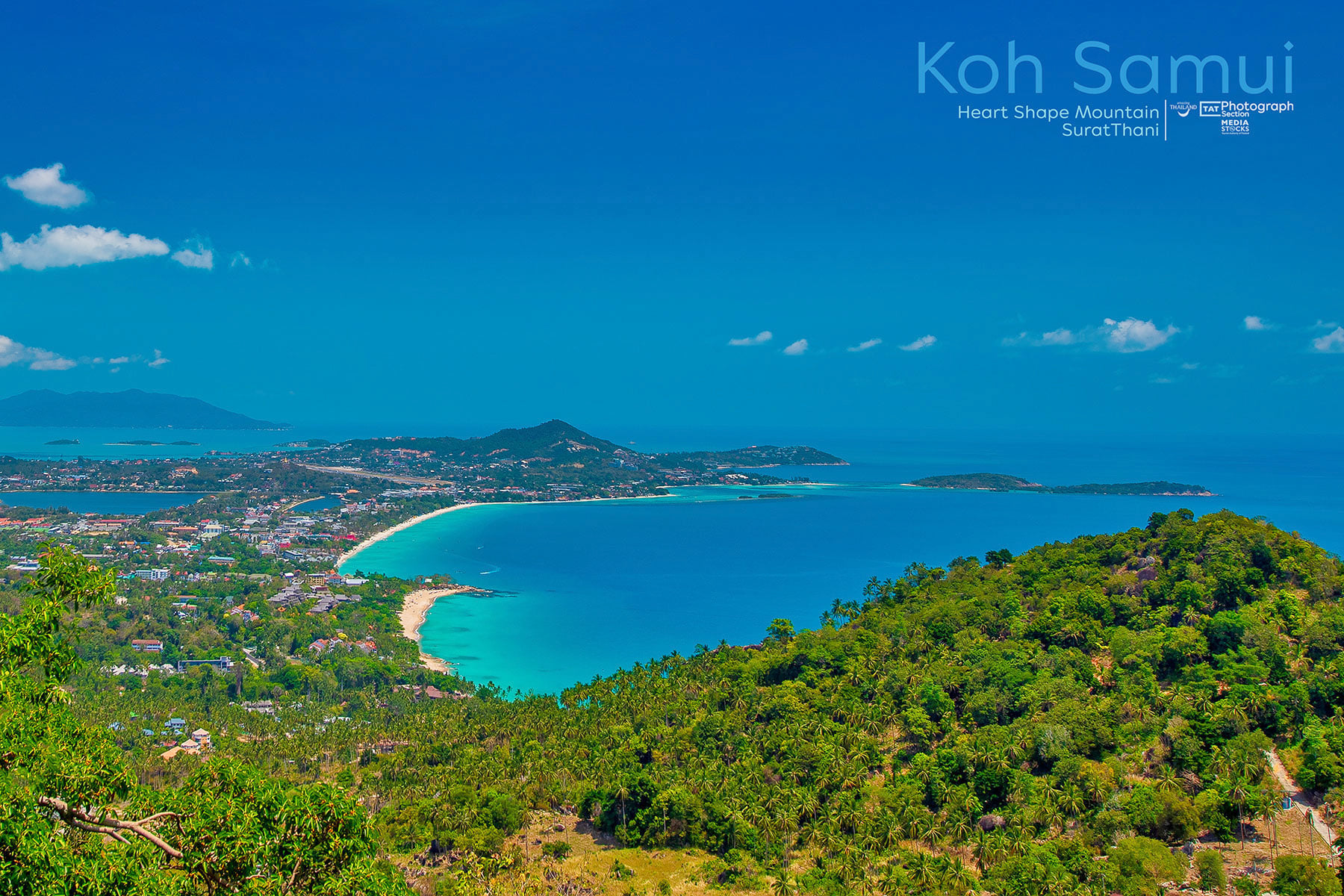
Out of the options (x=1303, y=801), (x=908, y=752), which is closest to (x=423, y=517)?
(x=908, y=752)

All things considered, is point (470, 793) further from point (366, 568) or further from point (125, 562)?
point (125, 562)

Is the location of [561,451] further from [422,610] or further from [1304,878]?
Result: [1304,878]

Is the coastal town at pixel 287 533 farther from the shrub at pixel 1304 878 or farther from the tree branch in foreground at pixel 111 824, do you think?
the shrub at pixel 1304 878

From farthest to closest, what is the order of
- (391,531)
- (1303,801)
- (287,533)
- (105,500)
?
(105,500) → (391,531) → (287,533) → (1303,801)

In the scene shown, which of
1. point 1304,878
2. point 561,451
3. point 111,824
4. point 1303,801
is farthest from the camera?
point 561,451

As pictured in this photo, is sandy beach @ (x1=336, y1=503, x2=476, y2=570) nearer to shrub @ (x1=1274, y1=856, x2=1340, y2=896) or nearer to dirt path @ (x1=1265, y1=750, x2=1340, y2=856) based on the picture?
dirt path @ (x1=1265, y1=750, x2=1340, y2=856)

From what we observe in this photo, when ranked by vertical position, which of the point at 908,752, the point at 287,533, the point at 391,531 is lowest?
the point at 908,752

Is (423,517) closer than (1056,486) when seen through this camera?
Yes
